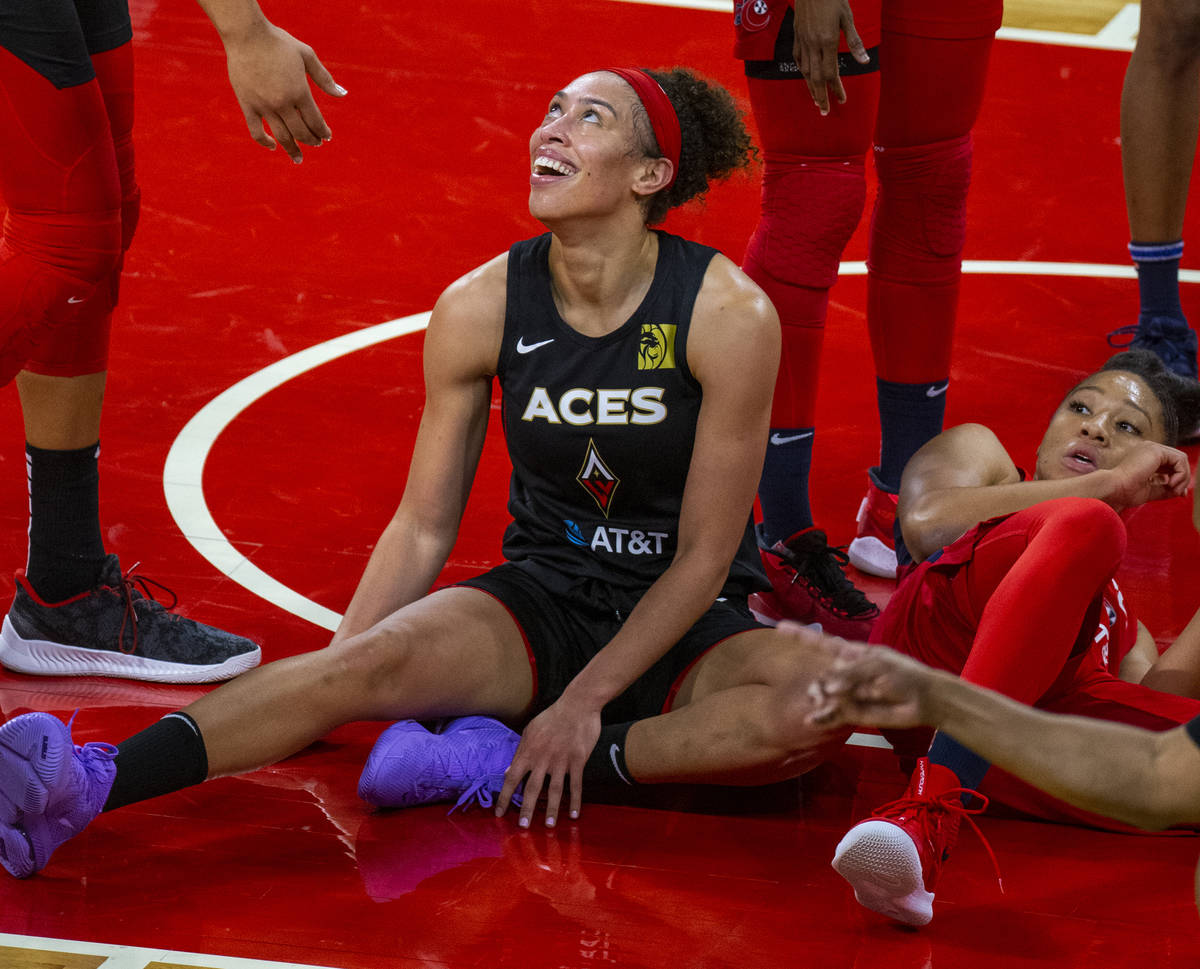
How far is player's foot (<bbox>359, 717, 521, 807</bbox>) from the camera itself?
2.81 meters

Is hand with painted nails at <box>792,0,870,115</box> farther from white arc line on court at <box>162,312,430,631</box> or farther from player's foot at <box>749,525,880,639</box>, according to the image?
white arc line on court at <box>162,312,430,631</box>

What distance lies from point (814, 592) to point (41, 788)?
170 cm

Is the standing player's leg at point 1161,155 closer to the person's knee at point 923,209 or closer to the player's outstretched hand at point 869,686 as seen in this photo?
the person's knee at point 923,209

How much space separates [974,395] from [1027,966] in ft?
7.80

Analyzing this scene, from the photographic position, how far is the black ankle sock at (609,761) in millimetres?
2891

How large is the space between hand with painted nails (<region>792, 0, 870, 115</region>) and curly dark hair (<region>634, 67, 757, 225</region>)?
275mm

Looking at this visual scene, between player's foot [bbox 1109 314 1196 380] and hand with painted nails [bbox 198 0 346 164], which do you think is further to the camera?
player's foot [bbox 1109 314 1196 380]

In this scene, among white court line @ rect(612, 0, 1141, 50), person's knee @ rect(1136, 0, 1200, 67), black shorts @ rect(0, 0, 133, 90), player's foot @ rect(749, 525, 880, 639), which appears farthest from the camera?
white court line @ rect(612, 0, 1141, 50)

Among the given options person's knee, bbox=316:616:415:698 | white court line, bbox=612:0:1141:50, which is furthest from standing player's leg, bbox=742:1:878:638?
white court line, bbox=612:0:1141:50

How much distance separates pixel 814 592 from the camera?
364cm

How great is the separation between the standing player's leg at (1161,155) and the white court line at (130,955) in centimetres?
309

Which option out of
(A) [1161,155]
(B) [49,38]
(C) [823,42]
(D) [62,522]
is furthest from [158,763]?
(A) [1161,155]

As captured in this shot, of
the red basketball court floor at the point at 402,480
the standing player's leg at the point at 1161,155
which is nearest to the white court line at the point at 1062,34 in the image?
the red basketball court floor at the point at 402,480

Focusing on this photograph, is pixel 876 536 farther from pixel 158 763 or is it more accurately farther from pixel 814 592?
pixel 158 763
